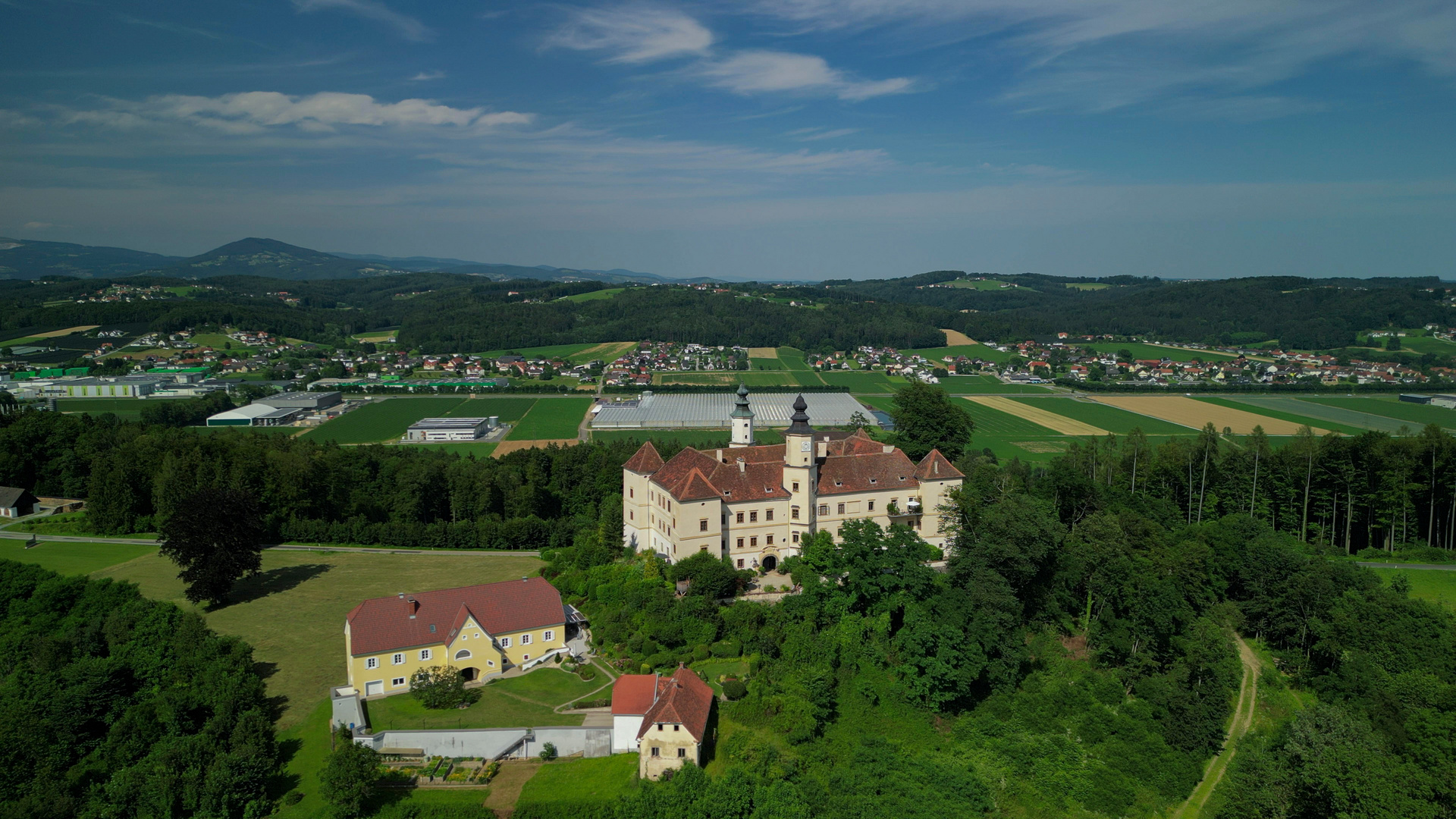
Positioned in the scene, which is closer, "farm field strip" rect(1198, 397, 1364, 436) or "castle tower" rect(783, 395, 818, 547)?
"castle tower" rect(783, 395, 818, 547)

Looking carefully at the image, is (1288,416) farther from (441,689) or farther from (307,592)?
(307,592)

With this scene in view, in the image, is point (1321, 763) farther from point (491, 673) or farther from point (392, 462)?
point (392, 462)

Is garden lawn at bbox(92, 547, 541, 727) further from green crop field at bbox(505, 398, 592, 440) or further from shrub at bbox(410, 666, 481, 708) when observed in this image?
green crop field at bbox(505, 398, 592, 440)

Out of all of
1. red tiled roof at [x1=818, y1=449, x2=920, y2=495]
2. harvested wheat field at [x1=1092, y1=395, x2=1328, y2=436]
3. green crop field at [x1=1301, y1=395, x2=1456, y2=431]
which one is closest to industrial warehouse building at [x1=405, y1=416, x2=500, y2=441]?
red tiled roof at [x1=818, y1=449, x2=920, y2=495]

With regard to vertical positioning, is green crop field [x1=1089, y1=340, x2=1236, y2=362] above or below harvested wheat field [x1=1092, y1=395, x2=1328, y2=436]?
above

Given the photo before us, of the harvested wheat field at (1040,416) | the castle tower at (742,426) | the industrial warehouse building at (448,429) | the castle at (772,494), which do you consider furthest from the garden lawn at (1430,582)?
the industrial warehouse building at (448,429)

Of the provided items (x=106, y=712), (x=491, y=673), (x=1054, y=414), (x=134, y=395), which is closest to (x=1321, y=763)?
(x=491, y=673)
